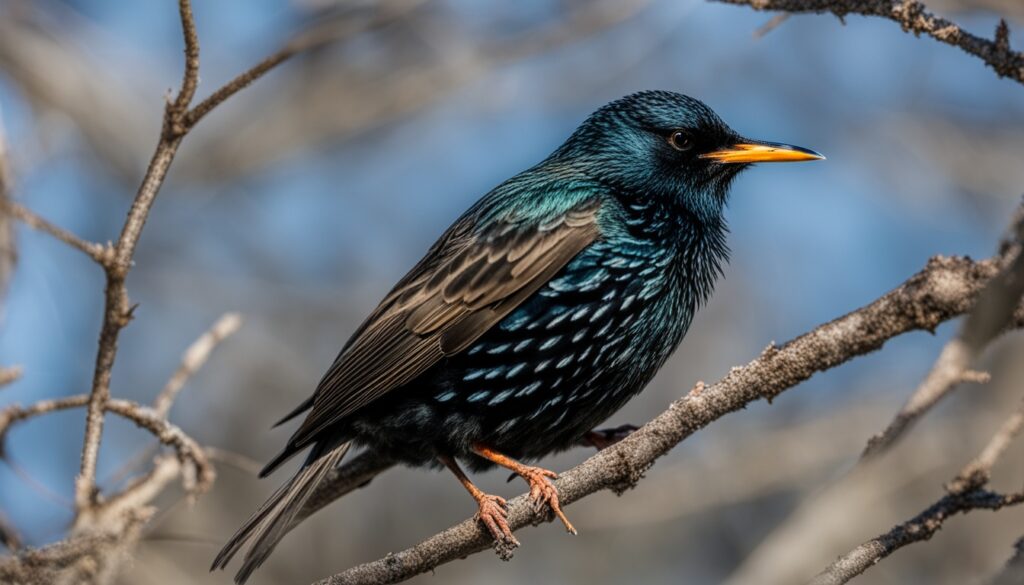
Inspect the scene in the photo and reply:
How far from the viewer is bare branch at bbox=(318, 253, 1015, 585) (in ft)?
8.67

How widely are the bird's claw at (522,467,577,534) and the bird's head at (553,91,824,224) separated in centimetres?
137

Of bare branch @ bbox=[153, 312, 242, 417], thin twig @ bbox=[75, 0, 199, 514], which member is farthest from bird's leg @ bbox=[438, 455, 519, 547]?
thin twig @ bbox=[75, 0, 199, 514]

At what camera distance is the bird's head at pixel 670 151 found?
507 centimetres

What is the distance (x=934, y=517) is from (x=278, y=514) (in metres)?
2.52

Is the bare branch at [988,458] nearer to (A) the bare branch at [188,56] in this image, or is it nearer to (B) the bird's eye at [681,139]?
(A) the bare branch at [188,56]

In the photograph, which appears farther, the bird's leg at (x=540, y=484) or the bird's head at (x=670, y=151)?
the bird's head at (x=670, y=151)

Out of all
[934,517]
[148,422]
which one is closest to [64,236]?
[148,422]

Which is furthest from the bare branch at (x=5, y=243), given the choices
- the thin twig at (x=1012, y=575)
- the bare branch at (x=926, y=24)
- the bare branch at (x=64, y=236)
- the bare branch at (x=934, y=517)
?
the thin twig at (x=1012, y=575)

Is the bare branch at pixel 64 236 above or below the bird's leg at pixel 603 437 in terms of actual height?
above

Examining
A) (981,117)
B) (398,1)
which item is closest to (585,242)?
(398,1)

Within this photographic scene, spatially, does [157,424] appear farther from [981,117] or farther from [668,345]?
Result: [981,117]

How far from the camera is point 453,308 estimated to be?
4.81 meters

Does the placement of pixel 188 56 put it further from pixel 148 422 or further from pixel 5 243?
pixel 5 243

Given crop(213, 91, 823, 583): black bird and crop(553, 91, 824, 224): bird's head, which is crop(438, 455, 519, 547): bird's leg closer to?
crop(213, 91, 823, 583): black bird
